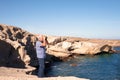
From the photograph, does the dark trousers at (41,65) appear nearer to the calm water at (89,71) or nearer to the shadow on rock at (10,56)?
the shadow on rock at (10,56)

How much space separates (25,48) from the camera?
166 ft

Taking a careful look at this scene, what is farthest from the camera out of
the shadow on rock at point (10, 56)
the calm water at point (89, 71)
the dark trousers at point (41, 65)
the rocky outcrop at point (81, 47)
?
the rocky outcrop at point (81, 47)

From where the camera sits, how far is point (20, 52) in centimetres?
3794

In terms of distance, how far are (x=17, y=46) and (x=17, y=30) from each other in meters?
27.1

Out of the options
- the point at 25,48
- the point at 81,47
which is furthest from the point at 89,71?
the point at 81,47

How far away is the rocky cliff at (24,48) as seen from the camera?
110 ft

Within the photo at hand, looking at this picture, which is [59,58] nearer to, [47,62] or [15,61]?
[47,62]

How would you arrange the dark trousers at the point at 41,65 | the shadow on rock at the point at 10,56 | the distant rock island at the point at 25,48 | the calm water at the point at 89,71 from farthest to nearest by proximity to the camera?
the calm water at the point at 89,71 → the distant rock island at the point at 25,48 → the shadow on rock at the point at 10,56 → the dark trousers at the point at 41,65

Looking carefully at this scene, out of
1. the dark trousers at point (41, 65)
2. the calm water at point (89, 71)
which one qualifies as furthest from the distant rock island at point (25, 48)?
the dark trousers at point (41, 65)

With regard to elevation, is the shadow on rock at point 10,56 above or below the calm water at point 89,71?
above

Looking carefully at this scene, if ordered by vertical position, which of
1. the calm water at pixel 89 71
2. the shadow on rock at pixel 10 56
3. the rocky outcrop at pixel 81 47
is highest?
the shadow on rock at pixel 10 56

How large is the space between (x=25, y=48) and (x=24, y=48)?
1078 centimetres

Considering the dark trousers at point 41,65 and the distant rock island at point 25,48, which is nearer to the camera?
the dark trousers at point 41,65

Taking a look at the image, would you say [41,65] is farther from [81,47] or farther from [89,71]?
[81,47]
